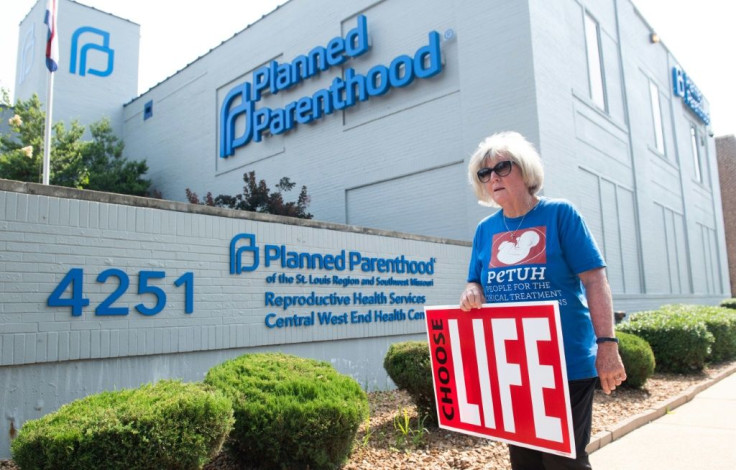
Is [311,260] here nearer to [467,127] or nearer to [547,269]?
[547,269]

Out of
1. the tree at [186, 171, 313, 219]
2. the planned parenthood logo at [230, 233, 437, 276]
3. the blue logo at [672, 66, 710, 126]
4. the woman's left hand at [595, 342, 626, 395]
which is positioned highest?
the blue logo at [672, 66, 710, 126]

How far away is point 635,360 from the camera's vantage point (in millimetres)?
7438

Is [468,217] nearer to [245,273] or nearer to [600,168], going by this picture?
[600,168]

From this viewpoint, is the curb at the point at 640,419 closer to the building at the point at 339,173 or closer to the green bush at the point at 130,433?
the green bush at the point at 130,433

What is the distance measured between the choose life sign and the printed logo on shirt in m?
0.22

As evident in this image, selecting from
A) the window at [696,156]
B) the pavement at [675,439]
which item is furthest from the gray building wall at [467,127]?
the pavement at [675,439]

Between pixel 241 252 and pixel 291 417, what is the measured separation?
3.27m

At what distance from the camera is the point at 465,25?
42.5 feet

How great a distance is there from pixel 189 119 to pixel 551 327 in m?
19.9

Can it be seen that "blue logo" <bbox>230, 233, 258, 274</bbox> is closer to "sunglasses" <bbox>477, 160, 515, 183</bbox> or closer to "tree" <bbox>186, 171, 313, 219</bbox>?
"sunglasses" <bbox>477, 160, 515, 183</bbox>

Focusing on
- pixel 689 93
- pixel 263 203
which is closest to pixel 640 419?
pixel 263 203

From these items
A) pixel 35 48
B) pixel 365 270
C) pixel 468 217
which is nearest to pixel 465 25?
pixel 468 217

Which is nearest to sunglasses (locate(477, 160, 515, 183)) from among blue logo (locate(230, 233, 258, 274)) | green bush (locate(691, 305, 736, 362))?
blue logo (locate(230, 233, 258, 274))

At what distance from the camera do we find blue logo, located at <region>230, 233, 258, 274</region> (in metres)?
6.69
